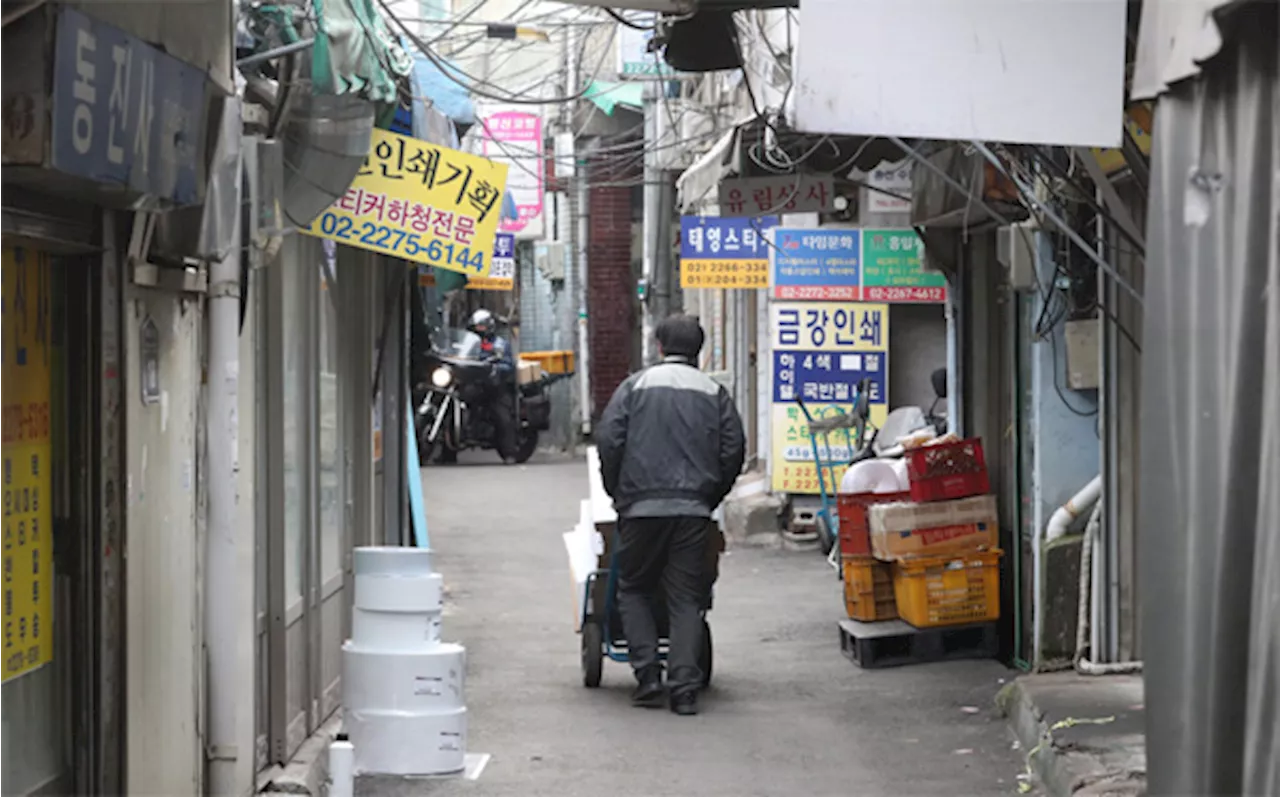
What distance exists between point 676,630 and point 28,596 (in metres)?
5.19

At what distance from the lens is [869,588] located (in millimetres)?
10984

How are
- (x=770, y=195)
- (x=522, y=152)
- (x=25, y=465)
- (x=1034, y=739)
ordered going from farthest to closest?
1. (x=522, y=152)
2. (x=770, y=195)
3. (x=1034, y=739)
4. (x=25, y=465)

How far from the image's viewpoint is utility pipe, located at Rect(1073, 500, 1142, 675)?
9125mm

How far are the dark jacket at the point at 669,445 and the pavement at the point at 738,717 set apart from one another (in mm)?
1210

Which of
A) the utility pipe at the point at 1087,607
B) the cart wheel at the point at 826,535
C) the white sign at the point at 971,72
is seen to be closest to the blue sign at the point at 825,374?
the cart wheel at the point at 826,535

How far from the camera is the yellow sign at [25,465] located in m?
4.56

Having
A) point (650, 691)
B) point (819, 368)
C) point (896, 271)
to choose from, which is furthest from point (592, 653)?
point (896, 271)

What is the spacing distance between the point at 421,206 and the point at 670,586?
282cm

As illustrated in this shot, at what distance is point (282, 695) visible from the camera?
7.29 m

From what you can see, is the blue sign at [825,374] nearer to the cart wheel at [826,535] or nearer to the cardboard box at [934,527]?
the cart wheel at [826,535]

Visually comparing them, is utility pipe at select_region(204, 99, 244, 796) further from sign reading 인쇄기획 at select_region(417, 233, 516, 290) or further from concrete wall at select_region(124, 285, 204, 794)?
sign reading 인쇄기획 at select_region(417, 233, 516, 290)

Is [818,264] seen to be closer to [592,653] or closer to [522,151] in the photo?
[522,151]

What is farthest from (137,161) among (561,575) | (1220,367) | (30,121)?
(561,575)

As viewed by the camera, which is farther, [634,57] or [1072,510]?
[634,57]
